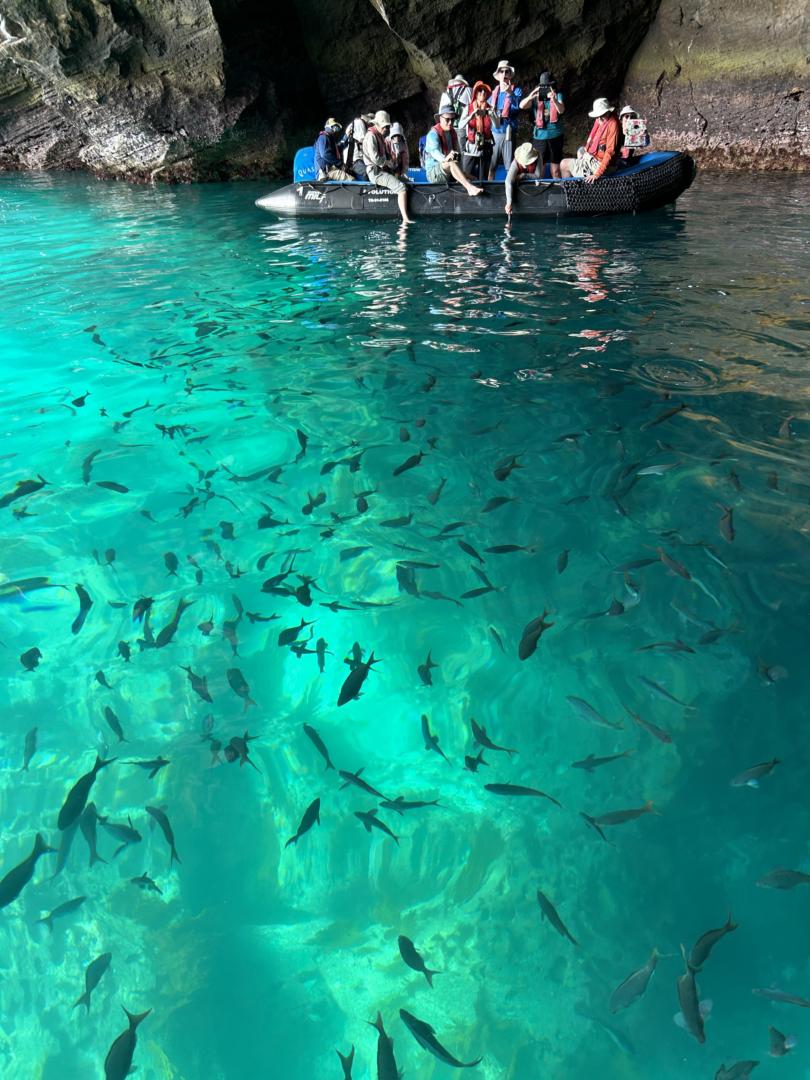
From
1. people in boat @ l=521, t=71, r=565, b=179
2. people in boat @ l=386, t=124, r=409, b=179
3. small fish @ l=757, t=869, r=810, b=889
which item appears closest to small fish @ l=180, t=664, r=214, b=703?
small fish @ l=757, t=869, r=810, b=889

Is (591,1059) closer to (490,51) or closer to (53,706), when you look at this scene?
(53,706)

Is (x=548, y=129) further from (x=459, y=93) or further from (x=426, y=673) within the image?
(x=426, y=673)

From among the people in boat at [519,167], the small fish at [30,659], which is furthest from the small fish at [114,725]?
the people in boat at [519,167]

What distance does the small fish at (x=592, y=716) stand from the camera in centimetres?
313

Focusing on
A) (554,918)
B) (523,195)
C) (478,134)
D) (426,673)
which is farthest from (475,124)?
(554,918)

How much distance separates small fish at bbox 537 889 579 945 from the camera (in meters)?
2.35

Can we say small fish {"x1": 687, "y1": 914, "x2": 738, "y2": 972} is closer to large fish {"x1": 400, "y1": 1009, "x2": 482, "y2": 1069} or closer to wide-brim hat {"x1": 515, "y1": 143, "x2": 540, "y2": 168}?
large fish {"x1": 400, "y1": 1009, "x2": 482, "y2": 1069}

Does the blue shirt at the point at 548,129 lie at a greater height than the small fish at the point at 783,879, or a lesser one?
greater

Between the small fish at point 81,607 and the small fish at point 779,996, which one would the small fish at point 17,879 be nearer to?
the small fish at point 81,607

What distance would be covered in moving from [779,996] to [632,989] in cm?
48

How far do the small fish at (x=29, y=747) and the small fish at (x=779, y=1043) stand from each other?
3.01m

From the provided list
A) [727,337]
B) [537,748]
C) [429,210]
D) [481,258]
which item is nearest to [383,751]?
[537,748]

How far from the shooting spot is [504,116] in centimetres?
1338

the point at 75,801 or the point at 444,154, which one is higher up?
the point at 444,154
